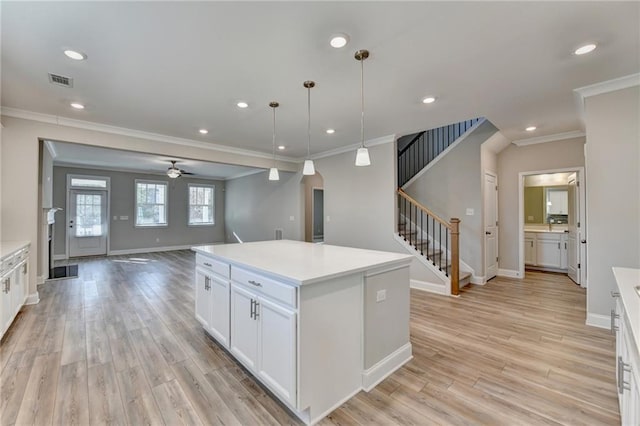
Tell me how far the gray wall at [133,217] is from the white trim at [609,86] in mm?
10228

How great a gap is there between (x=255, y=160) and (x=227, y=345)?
182 inches

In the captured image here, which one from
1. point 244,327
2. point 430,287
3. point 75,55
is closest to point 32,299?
point 75,55

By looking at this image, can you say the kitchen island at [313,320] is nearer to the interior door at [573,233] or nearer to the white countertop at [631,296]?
the white countertop at [631,296]

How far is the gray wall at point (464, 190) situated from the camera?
5145mm

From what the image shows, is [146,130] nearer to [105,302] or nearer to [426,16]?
[105,302]

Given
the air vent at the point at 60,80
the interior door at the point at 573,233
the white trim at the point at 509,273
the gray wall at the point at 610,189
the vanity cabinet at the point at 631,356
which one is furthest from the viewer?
the white trim at the point at 509,273

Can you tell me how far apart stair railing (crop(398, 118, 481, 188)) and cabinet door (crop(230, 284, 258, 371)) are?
5004 mm

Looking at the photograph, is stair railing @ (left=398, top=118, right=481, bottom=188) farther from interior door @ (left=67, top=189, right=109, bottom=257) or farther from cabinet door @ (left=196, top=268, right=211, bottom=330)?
interior door @ (left=67, top=189, right=109, bottom=257)

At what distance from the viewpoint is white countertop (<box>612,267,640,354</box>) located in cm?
107

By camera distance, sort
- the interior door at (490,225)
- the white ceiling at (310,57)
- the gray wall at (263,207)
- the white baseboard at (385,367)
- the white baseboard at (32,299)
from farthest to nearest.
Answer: the gray wall at (263,207) → the interior door at (490,225) → the white baseboard at (32,299) → the white baseboard at (385,367) → the white ceiling at (310,57)

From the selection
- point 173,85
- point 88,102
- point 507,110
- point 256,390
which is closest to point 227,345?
point 256,390

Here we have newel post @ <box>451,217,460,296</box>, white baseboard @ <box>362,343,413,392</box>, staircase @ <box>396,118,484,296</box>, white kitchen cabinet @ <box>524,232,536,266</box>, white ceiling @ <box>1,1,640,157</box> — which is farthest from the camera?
white kitchen cabinet @ <box>524,232,536,266</box>

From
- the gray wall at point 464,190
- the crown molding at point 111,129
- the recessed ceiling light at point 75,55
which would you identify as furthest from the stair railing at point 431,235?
the recessed ceiling light at point 75,55

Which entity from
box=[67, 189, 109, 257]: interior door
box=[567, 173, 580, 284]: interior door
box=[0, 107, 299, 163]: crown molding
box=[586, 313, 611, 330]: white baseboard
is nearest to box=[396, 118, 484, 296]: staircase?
box=[586, 313, 611, 330]: white baseboard
